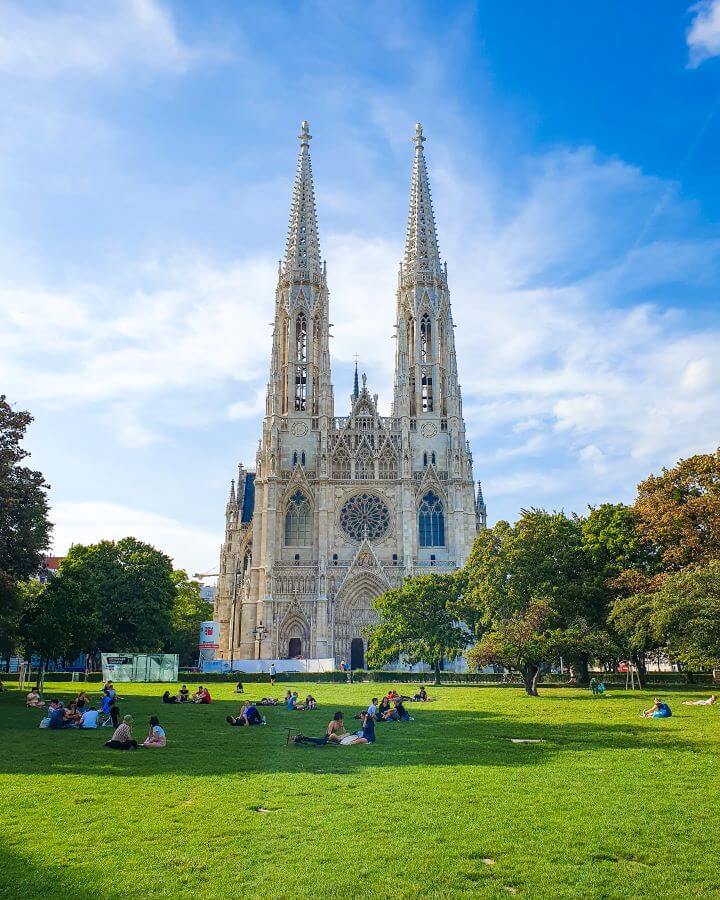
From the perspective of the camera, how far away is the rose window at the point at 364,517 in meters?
66.4

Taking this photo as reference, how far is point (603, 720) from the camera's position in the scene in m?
21.4

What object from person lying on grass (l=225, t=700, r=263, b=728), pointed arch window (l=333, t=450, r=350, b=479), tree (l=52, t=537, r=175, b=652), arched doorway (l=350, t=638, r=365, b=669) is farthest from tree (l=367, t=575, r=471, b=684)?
person lying on grass (l=225, t=700, r=263, b=728)

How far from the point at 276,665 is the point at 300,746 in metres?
38.6

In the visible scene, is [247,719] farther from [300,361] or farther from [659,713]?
[300,361]

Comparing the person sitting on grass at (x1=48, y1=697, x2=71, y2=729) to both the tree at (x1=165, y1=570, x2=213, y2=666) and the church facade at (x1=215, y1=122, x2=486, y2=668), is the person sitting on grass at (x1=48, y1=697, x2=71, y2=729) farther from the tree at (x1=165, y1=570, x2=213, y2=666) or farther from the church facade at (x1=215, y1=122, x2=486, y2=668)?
the tree at (x1=165, y1=570, x2=213, y2=666)

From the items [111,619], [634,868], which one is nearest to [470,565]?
[111,619]

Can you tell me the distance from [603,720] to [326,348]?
54.2 m

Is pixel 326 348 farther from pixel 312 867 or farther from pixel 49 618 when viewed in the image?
pixel 312 867

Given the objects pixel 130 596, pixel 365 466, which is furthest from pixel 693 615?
pixel 365 466

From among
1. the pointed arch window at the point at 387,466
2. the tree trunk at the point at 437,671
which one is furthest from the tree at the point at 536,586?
the pointed arch window at the point at 387,466

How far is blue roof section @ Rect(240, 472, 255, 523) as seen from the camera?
8372cm

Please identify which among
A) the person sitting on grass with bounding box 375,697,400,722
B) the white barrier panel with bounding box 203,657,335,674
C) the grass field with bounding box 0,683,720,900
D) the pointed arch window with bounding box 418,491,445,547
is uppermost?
the pointed arch window with bounding box 418,491,445,547

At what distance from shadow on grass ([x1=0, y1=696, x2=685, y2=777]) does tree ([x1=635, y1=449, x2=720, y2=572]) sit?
15513mm

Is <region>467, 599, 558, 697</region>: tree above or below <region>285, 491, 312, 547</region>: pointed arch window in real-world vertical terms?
below
